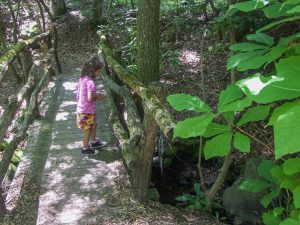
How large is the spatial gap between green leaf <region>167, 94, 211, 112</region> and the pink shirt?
3533mm

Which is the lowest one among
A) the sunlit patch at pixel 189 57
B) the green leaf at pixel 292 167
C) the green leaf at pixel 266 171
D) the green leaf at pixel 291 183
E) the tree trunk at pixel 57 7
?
the green leaf at pixel 266 171

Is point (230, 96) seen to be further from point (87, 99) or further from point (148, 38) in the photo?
point (148, 38)

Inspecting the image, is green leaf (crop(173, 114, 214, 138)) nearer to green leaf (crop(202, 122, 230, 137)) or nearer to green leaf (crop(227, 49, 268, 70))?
green leaf (crop(202, 122, 230, 137))

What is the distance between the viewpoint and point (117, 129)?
508cm

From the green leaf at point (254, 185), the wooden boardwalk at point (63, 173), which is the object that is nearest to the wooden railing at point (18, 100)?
the wooden boardwalk at point (63, 173)

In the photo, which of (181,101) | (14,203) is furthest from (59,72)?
(181,101)

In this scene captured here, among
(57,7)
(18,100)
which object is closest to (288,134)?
(18,100)

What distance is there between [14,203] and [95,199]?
0.92m

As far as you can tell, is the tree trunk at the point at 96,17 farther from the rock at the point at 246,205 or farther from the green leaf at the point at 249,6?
the green leaf at the point at 249,6

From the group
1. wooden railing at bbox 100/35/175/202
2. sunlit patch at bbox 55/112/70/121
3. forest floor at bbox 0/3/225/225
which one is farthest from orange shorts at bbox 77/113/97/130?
sunlit patch at bbox 55/112/70/121

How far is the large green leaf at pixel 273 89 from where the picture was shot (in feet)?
4.42

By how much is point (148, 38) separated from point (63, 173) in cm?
251

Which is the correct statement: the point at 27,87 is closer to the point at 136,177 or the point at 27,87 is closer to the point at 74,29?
the point at 136,177

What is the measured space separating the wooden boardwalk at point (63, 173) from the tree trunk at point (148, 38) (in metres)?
1.15
